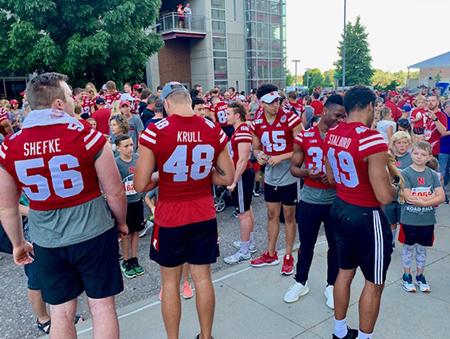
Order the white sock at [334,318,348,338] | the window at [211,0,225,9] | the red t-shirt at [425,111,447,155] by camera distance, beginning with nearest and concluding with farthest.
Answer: the white sock at [334,318,348,338] < the red t-shirt at [425,111,447,155] < the window at [211,0,225,9]

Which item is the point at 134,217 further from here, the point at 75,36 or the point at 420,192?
the point at 75,36

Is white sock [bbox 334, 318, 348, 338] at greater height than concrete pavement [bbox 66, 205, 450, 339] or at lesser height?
greater

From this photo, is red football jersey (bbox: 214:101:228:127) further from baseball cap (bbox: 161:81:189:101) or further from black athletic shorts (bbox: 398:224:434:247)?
baseball cap (bbox: 161:81:189:101)

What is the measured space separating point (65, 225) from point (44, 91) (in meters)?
0.92

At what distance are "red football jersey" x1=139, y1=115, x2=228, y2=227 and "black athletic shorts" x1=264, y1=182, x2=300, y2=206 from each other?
5.46 ft

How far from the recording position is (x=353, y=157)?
2812mm

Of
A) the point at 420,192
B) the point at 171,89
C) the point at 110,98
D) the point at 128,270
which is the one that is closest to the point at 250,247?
the point at 128,270

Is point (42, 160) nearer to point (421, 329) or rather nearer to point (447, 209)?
point (421, 329)

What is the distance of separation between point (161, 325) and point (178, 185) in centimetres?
152

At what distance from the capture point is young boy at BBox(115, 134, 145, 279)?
15.5ft

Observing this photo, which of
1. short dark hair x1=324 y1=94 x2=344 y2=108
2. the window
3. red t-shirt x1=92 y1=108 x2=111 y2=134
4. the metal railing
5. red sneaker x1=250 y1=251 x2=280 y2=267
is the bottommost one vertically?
red sneaker x1=250 y1=251 x2=280 y2=267

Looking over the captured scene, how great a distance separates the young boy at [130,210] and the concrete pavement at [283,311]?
0.81 metres

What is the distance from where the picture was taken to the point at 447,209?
6918 millimetres

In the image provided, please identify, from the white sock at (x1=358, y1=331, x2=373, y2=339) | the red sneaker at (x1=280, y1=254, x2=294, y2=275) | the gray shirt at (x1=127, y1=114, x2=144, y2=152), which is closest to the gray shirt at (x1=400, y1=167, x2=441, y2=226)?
the red sneaker at (x1=280, y1=254, x2=294, y2=275)
